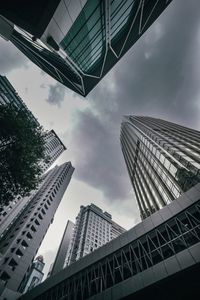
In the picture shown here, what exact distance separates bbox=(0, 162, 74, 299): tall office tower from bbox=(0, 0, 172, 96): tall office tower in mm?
26372

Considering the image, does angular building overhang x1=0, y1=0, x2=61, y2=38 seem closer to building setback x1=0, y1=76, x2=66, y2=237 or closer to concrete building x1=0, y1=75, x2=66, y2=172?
building setback x1=0, y1=76, x2=66, y2=237

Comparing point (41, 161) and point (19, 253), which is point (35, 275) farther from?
point (41, 161)

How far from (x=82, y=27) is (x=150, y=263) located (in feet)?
73.0

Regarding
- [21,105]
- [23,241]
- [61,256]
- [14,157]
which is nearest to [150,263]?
[14,157]

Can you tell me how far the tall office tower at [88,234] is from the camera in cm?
7859


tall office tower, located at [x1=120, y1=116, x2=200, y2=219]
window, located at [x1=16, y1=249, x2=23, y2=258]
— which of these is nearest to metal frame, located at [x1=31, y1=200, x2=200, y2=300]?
tall office tower, located at [x1=120, y1=116, x2=200, y2=219]

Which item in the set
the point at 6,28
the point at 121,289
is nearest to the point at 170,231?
the point at 121,289

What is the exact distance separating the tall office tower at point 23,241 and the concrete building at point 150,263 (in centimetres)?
2233

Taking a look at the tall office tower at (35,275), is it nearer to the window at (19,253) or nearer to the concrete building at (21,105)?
the window at (19,253)

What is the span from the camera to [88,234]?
89000 mm

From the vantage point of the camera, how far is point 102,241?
89.9 metres

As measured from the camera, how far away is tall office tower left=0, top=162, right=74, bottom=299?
38156 mm

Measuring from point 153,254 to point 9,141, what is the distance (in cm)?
1540

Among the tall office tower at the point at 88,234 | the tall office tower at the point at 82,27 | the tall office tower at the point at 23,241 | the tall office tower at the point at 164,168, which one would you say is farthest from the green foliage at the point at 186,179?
the tall office tower at the point at 88,234
